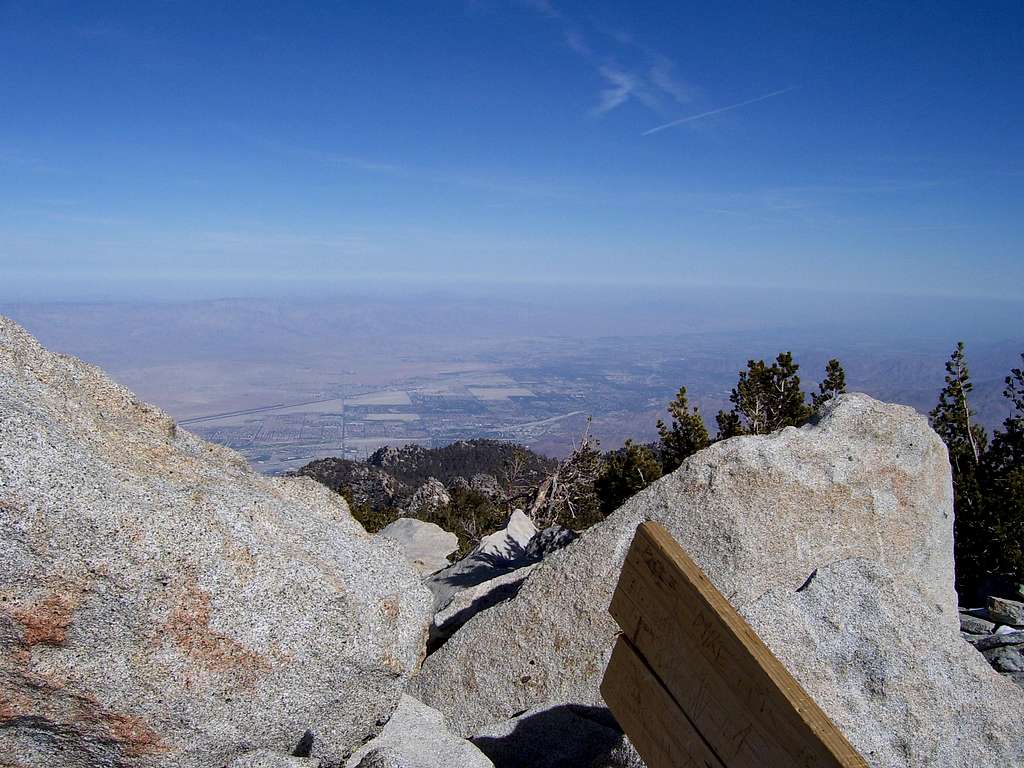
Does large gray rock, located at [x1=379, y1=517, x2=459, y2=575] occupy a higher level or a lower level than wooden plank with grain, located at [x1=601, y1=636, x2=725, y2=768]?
lower

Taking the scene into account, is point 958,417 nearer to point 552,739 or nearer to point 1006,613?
point 1006,613

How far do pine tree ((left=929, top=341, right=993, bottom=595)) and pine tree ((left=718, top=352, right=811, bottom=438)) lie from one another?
3347mm

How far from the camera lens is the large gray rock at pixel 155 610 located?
12.1 ft

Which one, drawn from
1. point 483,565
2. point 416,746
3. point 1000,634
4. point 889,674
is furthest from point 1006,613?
point 416,746

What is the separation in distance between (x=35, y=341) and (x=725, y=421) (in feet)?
46.2

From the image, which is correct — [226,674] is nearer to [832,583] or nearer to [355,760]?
[355,760]

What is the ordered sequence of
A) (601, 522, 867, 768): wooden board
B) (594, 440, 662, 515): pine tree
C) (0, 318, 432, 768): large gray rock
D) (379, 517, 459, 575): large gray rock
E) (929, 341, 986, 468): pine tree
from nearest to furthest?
1. (601, 522, 867, 768): wooden board
2. (0, 318, 432, 768): large gray rock
3. (379, 517, 459, 575): large gray rock
4. (594, 440, 662, 515): pine tree
5. (929, 341, 986, 468): pine tree

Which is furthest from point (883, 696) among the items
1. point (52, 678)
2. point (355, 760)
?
point (52, 678)

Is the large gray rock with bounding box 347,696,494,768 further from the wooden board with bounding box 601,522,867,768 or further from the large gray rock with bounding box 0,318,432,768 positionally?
the wooden board with bounding box 601,522,867,768

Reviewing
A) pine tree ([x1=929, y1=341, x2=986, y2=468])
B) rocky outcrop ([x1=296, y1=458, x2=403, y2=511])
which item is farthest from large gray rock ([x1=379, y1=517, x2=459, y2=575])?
rocky outcrop ([x1=296, y1=458, x2=403, y2=511])

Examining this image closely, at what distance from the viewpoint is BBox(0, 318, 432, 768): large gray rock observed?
3.68m

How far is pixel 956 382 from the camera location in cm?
1680

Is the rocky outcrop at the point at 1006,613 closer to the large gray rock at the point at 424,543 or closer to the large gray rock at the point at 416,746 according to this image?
the large gray rock at the point at 416,746

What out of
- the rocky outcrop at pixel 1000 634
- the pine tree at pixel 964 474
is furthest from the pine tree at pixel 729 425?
the rocky outcrop at pixel 1000 634
